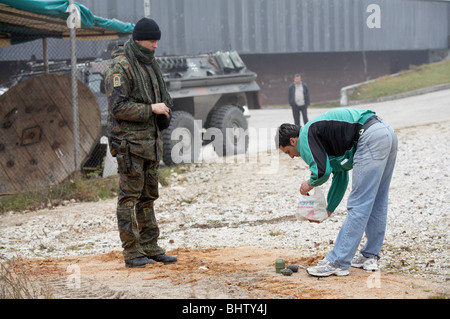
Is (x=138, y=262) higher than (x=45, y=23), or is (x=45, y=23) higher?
(x=45, y=23)

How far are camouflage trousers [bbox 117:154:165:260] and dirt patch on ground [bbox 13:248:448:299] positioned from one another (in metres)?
0.19

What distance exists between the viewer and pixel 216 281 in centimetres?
508

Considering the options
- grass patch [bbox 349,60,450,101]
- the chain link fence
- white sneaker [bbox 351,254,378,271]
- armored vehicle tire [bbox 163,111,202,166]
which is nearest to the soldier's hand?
white sneaker [bbox 351,254,378,271]

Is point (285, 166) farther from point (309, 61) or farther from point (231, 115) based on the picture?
point (309, 61)

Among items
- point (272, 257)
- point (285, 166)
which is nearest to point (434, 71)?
point (285, 166)

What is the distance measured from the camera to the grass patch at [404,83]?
2839 cm

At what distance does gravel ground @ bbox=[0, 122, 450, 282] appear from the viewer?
6.83 m

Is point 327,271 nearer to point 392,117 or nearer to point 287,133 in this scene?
point 287,133

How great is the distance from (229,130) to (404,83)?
1668 centimetres

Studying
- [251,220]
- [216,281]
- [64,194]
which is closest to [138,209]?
[216,281]

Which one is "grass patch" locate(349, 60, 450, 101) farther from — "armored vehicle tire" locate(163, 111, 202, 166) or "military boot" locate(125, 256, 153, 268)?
"military boot" locate(125, 256, 153, 268)

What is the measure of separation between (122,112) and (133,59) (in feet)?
1.57

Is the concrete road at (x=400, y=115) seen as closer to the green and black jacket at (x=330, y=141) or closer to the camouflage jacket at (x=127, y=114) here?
the camouflage jacket at (x=127, y=114)

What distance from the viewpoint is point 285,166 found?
12.6 metres
